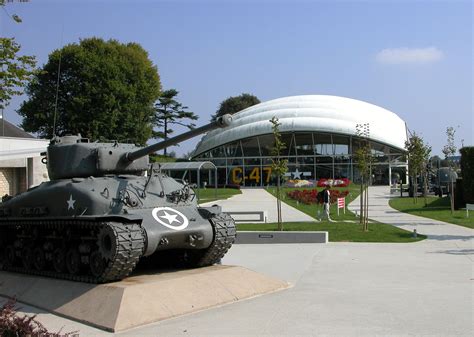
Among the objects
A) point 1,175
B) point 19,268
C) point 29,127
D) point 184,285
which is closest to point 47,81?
point 29,127

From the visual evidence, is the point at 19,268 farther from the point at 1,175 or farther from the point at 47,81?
the point at 47,81

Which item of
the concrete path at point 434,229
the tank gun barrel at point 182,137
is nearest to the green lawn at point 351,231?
the concrete path at point 434,229

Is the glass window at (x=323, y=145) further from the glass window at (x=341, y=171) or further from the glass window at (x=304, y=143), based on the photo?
the glass window at (x=341, y=171)

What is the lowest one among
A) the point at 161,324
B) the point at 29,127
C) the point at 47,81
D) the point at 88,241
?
the point at 161,324

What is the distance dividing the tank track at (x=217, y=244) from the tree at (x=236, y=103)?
269 ft

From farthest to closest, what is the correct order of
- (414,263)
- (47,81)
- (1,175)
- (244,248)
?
(47,81) < (1,175) < (244,248) < (414,263)

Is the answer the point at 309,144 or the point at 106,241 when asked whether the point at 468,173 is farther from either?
the point at 309,144

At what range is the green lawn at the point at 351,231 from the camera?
2012 centimetres

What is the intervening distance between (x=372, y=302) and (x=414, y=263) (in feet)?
16.7

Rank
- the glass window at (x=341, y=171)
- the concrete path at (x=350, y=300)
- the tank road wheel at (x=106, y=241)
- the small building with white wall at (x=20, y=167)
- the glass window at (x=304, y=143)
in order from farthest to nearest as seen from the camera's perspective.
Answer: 1. the glass window at (x=304, y=143)
2. the glass window at (x=341, y=171)
3. the small building with white wall at (x=20, y=167)
4. the tank road wheel at (x=106, y=241)
5. the concrete path at (x=350, y=300)

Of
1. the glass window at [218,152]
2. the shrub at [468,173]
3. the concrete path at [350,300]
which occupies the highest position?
the glass window at [218,152]

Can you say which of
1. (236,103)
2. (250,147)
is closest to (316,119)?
(250,147)

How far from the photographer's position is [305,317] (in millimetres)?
9000

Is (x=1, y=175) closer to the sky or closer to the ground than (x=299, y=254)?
closer to the sky
